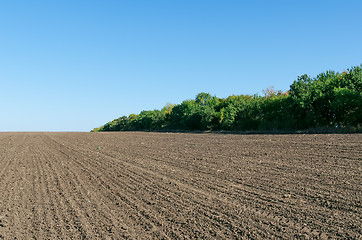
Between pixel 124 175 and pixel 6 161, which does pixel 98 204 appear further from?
pixel 6 161

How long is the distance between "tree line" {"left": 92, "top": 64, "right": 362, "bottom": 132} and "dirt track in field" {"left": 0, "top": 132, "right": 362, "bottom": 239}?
562 inches

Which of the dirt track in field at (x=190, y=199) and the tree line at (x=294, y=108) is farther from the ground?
the tree line at (x=294, y=108)

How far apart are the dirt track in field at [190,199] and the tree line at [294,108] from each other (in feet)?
46.8

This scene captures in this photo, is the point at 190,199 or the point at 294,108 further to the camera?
the point at 294,108

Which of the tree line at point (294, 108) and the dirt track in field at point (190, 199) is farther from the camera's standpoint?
the tree line at point (294, 108)

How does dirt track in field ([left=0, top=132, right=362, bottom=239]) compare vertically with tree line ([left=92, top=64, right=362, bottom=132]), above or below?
below

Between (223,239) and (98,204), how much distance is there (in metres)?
3.51

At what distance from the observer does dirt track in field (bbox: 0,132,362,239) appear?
6.09 meters

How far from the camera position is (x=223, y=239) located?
5.59 metres

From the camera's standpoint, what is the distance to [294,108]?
97.7 feet

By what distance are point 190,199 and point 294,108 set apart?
24.2m

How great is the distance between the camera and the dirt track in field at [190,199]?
609 centimetres

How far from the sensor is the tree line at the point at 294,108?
26.3 metres

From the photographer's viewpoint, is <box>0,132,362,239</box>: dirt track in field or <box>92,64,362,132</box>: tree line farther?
<box>92,64,362,132</box>: tree line
